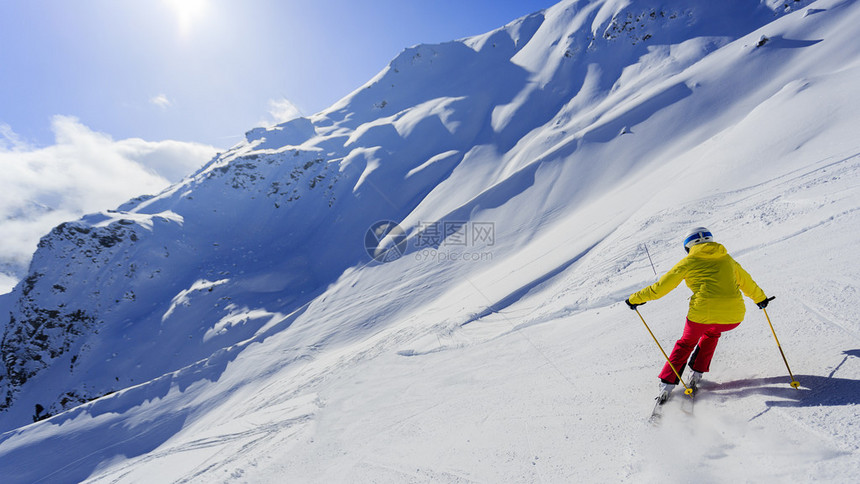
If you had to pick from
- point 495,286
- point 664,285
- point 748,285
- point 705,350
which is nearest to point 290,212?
point 495,286

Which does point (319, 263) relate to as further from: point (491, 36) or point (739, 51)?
point (491, 36)

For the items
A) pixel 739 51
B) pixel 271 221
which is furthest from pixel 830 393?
pixel 271 221

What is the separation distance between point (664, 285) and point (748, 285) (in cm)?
72

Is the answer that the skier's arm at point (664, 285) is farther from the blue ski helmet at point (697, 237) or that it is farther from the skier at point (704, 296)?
the blue ski helmet at point (697, 237)

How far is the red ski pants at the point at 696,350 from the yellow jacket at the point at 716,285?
0.47ft

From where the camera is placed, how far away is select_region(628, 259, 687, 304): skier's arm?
3.20 m

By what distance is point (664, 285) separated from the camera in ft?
10.7

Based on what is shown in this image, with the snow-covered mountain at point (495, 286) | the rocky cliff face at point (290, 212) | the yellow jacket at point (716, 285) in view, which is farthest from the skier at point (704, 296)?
the rocky cliff face at point (290, 212)

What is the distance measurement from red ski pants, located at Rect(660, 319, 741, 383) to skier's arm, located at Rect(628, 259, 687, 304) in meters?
0.38

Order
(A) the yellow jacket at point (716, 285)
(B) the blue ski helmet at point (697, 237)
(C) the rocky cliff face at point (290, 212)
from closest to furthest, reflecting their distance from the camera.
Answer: (A) the yellow jacket at point (716, 285), (B) the blue ski helmet at point (697, 237), (C) the rocky cliff face at point (290, 212)

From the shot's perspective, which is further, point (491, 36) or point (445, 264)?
point (491, 36)

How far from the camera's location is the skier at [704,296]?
3.01m

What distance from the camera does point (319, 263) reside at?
32062mm

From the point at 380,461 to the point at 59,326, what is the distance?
180 ft
